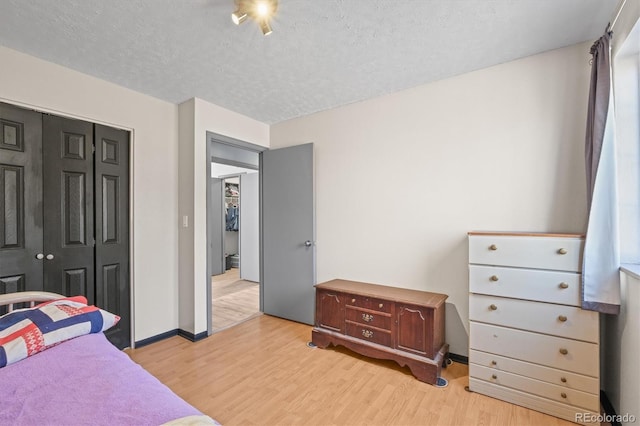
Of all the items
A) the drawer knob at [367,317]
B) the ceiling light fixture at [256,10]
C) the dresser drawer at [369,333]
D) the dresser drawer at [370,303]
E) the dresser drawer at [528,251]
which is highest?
the ceiling light fixture at [256,10]

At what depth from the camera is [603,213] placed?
5.63 feet

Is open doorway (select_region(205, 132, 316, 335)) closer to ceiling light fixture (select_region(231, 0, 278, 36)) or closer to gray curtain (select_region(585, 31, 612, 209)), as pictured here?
ceiling light fixture (select_region(231, 0, 278, 36))

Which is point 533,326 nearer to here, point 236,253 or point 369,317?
point 369,317

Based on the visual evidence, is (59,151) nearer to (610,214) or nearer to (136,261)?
(136,261)

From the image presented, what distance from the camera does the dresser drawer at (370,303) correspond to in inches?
96.6

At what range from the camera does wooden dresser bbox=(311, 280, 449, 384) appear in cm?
224

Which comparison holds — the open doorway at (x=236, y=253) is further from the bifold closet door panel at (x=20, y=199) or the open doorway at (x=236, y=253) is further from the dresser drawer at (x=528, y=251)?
the dresser drawer at (x=528, y=251)

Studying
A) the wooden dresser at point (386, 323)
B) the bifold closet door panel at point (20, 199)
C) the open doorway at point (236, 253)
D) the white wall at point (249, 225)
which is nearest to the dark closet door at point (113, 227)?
the bifold closet door panel at point (20, 199)

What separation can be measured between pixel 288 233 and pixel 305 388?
69.3 inches

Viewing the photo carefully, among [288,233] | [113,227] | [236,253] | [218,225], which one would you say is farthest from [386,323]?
[236,253]

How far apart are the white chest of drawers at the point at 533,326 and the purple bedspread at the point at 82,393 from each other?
6.53 ft

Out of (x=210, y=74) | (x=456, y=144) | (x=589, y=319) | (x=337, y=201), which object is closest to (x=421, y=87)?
(x=456, y=144)

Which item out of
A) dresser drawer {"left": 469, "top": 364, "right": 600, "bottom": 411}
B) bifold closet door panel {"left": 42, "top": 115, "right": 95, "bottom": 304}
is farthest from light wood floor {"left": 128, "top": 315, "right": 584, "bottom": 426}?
bifold closet door panel {"left": 42, "top": 115, "right": 95, "bottom": 304}

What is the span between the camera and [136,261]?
280cm
